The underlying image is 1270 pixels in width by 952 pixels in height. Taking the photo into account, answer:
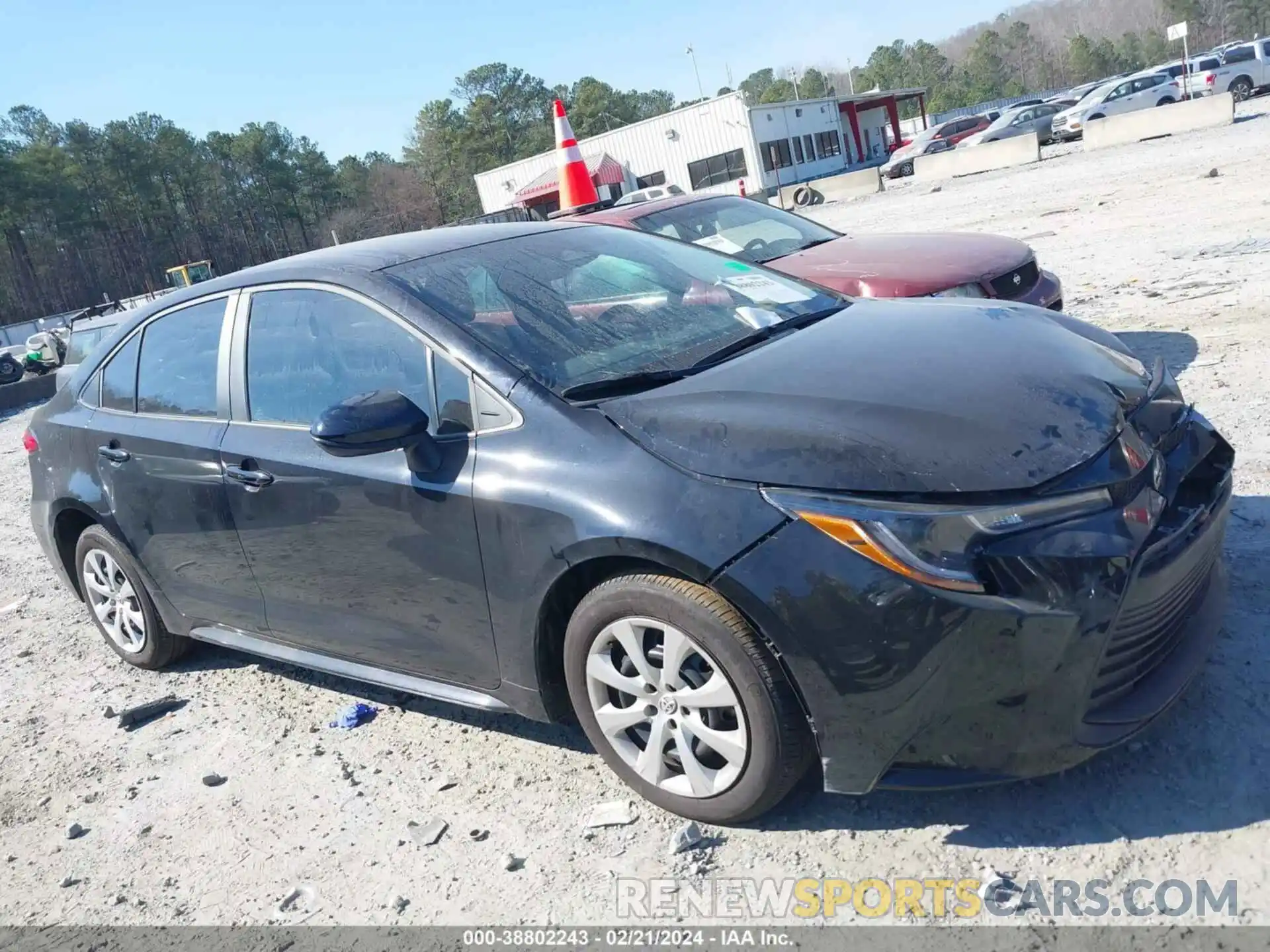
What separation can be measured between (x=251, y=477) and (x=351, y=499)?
548mm

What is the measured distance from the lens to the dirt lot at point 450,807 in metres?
2.53

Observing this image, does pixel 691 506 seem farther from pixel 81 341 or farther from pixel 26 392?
pixel 26 392

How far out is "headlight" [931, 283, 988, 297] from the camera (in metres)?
5.87

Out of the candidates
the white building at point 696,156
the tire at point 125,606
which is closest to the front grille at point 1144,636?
the tire at point 125,606

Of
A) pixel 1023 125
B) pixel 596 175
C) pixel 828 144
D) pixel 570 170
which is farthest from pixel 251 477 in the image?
pixel 828 144

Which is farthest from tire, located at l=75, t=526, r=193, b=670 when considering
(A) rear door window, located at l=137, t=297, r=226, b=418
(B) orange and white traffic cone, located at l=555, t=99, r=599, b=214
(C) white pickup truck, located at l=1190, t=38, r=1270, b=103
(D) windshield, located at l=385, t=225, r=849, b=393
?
(C) white pickup truck, located at l=1190, t=38, r=1270, b=103

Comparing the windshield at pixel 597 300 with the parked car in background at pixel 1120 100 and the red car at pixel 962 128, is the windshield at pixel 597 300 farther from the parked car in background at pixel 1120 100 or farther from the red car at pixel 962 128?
the red car at pixel 962 128

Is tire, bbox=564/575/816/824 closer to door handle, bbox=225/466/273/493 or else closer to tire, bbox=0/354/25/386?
door handle, bbox=225/466/273/493

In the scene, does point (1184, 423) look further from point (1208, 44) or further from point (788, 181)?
point (1208, 44)

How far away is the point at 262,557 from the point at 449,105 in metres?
→ 93.9

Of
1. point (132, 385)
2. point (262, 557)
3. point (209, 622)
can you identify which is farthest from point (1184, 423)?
point (132, 385)

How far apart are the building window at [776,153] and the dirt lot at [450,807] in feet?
157

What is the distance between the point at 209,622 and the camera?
13.5ft

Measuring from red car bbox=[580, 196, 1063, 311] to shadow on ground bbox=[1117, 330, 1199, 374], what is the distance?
1.92 feet
